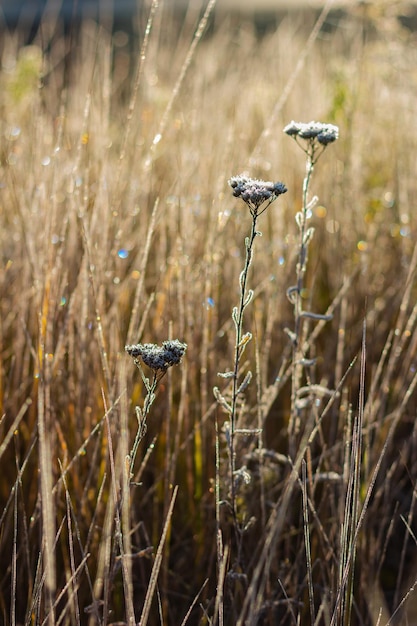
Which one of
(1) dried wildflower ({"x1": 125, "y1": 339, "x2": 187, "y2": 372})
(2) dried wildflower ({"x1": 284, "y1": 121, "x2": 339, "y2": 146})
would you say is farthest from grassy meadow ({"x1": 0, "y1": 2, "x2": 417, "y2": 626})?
(2) dried wildflower ({"x1": 284, "y1": 121, "x2": 339, "y2": 146})

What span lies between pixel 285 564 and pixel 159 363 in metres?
0.64

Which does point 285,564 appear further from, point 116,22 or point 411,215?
point 116,22

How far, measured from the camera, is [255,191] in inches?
40.3

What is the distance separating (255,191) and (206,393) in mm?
602

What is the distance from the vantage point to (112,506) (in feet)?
3.09

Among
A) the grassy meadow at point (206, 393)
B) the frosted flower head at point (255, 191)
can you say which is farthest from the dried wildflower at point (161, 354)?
the frosted flower head at point (255, 191)

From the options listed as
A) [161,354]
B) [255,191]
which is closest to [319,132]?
[255,191]

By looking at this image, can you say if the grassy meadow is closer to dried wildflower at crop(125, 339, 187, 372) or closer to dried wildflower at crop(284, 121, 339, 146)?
dried wildflower at crop(125, 339, 187, 372)

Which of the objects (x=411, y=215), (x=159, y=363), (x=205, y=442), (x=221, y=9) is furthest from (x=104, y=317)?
(x=221, y=9)

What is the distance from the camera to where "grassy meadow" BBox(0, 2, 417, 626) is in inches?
45.1

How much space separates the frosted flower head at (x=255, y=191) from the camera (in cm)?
102

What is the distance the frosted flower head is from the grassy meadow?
208mm

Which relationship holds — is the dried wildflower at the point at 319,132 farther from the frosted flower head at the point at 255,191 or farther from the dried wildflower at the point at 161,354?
the dried wildflower at the point at 161,354

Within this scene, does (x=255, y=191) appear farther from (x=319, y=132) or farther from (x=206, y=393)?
(x=206, y=393)
